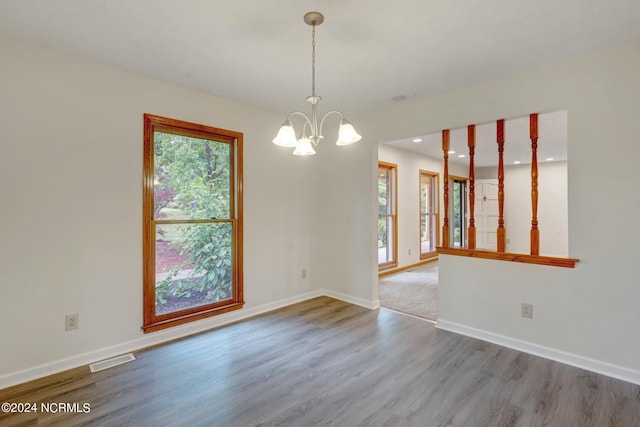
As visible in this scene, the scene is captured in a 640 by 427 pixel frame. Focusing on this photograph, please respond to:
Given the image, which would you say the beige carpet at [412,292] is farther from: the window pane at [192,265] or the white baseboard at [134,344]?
the window pane at [192,265]

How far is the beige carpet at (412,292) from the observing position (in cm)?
402

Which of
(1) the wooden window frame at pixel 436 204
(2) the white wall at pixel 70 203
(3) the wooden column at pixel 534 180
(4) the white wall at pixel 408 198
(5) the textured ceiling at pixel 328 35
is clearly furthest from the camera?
(1) the wooden window frame at pixel 436 204

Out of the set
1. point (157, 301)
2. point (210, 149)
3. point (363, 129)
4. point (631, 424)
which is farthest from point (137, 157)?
point (631, 424)

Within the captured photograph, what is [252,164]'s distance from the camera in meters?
3.77

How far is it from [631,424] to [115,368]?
3.63m

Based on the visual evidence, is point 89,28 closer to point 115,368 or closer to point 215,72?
point 215,72

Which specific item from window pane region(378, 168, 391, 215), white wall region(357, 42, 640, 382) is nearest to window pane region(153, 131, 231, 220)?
white wall region(357, 42, 640, 382)

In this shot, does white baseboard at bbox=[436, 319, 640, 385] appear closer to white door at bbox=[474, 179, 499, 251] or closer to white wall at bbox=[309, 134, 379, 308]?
white wall at bbox=[309, 134, 379, 308]

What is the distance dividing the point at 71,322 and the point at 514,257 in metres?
3.92

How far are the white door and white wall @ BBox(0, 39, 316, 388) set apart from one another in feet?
20.6

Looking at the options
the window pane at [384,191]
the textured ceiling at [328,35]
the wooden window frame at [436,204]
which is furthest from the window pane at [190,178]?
the wooden window frame at [436,204]

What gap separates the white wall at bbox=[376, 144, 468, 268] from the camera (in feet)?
20.3

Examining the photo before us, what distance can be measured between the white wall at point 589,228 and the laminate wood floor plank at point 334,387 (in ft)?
0.79

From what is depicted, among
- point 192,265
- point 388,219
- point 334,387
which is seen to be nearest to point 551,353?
point 334,387
